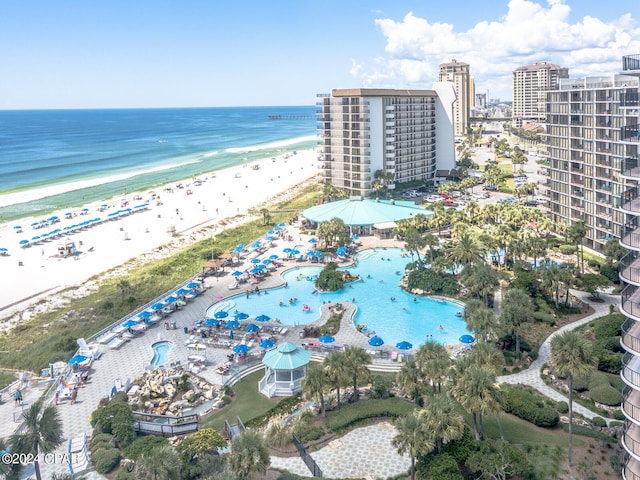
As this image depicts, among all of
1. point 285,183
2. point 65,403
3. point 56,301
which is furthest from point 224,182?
point 65,403

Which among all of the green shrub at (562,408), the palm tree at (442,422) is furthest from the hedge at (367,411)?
the green shrub at (562,408)

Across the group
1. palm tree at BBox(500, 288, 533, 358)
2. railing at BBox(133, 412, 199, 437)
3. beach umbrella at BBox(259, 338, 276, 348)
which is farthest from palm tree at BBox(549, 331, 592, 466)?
beach umbrella at BBox(259, 338, 276, 348)

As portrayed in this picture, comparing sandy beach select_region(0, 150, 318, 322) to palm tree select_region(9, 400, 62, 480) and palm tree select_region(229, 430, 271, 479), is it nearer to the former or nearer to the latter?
palm tree select_region(9, 400, 62, 480)

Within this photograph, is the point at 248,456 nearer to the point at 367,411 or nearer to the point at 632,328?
the point at 367,411

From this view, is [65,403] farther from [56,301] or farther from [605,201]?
[605,201]

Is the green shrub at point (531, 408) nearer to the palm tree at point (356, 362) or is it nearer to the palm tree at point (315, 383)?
the palm tree at point (356, 362)
